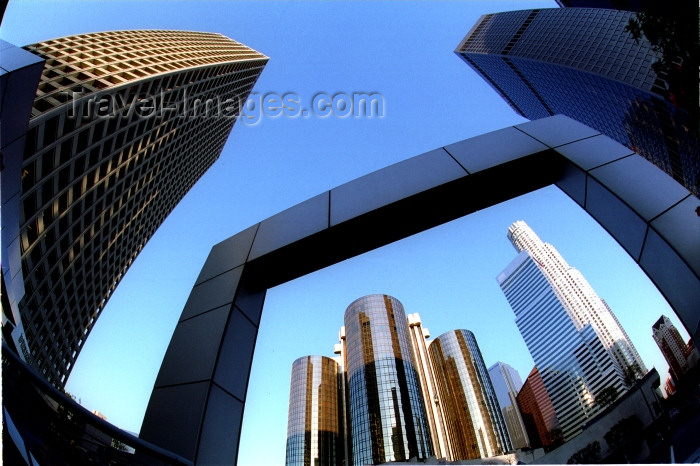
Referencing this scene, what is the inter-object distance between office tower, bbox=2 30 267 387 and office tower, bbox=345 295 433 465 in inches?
2580

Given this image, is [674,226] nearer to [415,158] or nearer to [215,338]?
[415,158]

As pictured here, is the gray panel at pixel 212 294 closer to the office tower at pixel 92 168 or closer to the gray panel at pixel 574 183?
the gray panel at pixel 574 183

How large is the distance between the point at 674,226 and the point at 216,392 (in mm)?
4144

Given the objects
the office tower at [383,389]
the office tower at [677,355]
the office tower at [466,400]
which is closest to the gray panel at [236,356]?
the office tower at [677,355]

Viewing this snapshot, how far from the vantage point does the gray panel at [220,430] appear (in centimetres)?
293

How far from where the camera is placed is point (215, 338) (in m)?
3.52

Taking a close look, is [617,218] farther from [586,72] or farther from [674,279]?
[586,72]

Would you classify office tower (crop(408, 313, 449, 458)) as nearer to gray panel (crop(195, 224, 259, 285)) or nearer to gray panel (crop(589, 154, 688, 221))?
gray panel (crop(195, 224, 259, 285))

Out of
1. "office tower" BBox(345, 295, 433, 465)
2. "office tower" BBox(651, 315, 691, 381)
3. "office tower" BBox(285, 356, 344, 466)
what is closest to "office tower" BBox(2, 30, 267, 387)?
"office tower" BBox(651, 315, 691, 381)

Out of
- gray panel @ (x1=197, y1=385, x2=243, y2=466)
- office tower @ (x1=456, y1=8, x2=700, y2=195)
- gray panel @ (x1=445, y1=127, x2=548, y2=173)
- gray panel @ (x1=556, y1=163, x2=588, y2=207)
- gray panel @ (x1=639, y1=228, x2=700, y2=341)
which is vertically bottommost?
gray panel @ (x1=197, y1=385, x2=243, y2=466)

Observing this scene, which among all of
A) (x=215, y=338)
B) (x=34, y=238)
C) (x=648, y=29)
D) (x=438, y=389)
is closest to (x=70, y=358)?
(x=34, y=238)

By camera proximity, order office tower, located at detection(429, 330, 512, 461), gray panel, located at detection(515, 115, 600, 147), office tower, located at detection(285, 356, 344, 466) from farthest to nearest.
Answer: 1. office tower, located at detection(429, 330, 512, 461)
2. office tower, located at detection(285, 356, 344, 466)
3. gray panel, located at detection(515, 115, 600, 147)

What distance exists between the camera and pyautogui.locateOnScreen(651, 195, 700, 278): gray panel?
2753mm

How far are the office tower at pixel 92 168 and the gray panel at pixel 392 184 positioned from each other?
13.5 meters
